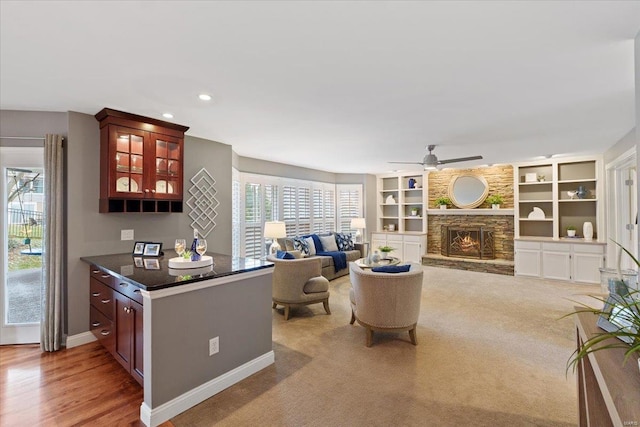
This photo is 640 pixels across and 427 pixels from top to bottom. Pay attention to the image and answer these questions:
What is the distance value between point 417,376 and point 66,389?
9.49ft

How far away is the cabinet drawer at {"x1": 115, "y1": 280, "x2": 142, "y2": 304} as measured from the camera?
7.44 ft

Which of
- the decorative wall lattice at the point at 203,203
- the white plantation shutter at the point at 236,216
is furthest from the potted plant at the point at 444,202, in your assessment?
the decorative wall lattice at the point at 203,203

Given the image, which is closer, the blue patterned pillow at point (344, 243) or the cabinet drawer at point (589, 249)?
the cabinet drawer at point (589, 249)

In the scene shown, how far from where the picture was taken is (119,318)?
2.57 metres

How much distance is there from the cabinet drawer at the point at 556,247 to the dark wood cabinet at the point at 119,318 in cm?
699

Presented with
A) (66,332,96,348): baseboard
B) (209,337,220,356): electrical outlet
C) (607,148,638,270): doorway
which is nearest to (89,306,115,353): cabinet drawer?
(66,332,96,348): baseboard

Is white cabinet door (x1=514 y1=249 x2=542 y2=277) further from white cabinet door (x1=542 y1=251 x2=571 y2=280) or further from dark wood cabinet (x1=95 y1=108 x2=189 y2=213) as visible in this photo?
dark wood cabinet (x1=95 y1=108 x2=189 y2=213)

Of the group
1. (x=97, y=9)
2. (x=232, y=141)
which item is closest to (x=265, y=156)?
(x=232, y=141)

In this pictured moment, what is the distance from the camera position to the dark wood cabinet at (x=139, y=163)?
325 cm

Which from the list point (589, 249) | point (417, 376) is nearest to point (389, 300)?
point (417, 376)

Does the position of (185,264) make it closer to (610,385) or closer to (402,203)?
(610,385)

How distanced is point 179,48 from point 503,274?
712cm

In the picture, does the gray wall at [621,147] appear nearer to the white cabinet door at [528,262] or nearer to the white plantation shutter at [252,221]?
the white cabinet door at [528,262]

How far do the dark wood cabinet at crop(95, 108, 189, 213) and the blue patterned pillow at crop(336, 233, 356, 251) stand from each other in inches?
152
